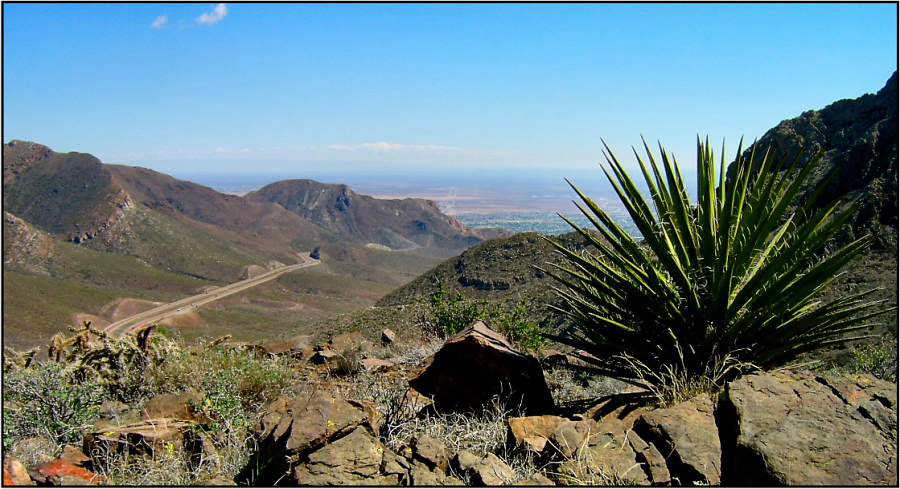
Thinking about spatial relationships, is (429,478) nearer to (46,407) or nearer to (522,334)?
(46,407)

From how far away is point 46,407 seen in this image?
4.56 meters

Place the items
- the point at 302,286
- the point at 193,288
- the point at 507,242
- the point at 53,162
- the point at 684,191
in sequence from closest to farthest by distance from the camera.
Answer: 1. the point at 684,191
2. the point at 507,242
3. the point at 193,288
4. the point at 302,286
5. the point at 53,162

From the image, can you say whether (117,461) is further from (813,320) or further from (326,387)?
(813,320)

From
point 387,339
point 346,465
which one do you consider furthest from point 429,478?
point 387,339

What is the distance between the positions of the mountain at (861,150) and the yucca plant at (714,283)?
710cm

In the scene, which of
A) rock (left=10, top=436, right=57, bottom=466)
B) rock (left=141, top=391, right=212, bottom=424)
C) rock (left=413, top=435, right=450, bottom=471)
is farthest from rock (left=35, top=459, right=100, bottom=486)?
rock (left=413, top=435, right=450, bottom=471)

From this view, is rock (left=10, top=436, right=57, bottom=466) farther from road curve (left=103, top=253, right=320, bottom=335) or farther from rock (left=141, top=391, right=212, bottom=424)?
road curve (left=103, top=253, right=320, bottom=335)

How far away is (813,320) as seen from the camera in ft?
12.3

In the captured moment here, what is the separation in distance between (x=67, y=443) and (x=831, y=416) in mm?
5113

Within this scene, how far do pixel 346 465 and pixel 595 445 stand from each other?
52.3 inches

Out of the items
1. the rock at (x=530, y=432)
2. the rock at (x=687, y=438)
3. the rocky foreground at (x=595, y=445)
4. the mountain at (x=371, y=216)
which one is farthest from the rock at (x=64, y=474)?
the mountain at (x=371, y=216)

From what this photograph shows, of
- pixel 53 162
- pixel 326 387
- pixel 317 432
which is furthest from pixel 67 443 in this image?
pixel 53 162

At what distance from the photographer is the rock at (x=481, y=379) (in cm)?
420

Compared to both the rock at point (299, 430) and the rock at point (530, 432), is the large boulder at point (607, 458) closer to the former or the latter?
the rock at point (530, 432)
